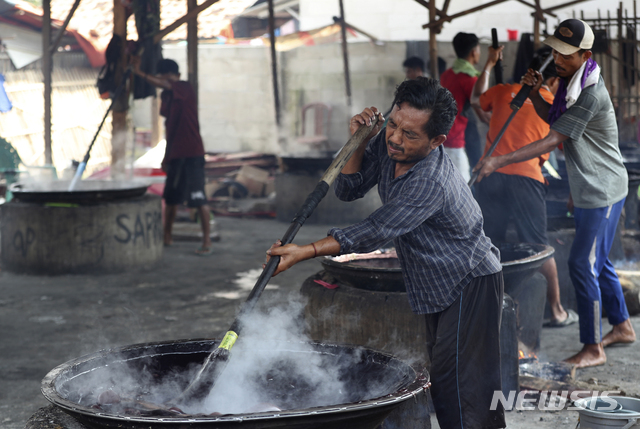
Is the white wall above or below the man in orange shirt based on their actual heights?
above

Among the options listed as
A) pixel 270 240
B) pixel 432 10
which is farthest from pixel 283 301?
pixel 432 10

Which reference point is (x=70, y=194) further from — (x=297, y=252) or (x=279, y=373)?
(x=297, y=252)

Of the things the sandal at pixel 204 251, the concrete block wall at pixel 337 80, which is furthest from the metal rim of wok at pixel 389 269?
the concrete block wall at pixel 337 80

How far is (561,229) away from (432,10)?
3.29 meters

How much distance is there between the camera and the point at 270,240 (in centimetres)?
887

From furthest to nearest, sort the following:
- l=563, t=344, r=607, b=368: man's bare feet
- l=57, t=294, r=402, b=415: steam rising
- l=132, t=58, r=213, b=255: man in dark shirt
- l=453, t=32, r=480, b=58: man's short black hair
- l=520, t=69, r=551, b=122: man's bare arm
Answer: l=132, t=58, r=213, b=255: man in dark shirt, l=453, t=32, r=480, b=58: man's short black hair, l=520, t=69, r=551, b=122: man's bare arm, l=563, t=344, r=607, b=368: man's bare feet, l=57, t=294, r=402, b=415: steam rising

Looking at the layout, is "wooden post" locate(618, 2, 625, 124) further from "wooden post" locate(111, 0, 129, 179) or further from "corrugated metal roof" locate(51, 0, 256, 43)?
"corrugated metal roof" locate(51, 0, 256, 43)

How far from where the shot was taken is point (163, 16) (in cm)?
1547

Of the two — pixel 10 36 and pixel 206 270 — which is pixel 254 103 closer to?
pixel 10 36

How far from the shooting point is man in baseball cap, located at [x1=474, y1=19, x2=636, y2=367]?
400cm

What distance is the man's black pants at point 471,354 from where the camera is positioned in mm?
2668

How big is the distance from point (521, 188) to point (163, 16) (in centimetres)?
1222

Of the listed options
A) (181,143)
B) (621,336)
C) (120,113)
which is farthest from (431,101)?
(120,113)

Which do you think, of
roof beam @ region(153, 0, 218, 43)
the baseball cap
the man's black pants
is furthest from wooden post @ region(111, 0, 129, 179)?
the man's black pants
